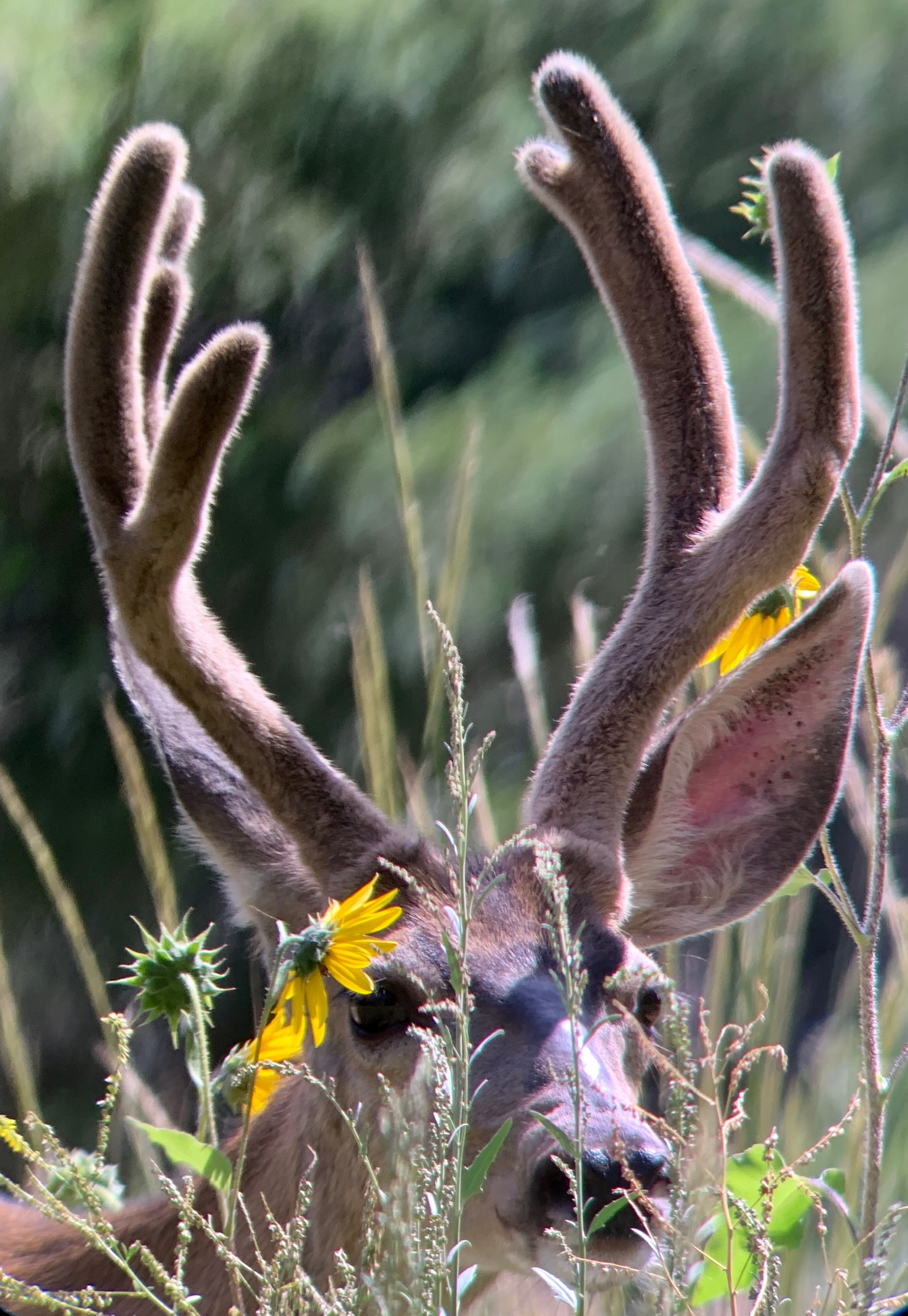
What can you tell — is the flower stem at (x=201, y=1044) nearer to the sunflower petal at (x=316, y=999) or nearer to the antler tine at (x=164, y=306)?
the sunflower petal at (x=316, y=999)

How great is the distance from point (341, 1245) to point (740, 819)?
2.12 ft

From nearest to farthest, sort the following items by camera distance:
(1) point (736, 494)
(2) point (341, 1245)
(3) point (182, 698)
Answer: (2) point (341, 1245) → (3) point (182, 698) → (1) point (736, 494)

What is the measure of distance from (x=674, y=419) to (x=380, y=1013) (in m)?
0.80

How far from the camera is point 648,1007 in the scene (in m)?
1.59

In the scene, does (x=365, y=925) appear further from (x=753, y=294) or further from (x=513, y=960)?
(x=753, y=294)

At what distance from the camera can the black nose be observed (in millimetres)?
1241

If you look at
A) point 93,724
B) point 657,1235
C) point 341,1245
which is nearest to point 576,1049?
point 657,1235

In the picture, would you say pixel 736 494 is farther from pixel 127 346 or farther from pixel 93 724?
pixel 93 724

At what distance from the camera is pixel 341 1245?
156 centimetres

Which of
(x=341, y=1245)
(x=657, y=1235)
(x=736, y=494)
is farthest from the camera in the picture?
(x=736, y=494)

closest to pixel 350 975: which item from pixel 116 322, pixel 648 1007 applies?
pixel 648 1007

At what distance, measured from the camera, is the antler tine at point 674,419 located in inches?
66.7

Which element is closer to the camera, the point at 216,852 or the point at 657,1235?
the point at 657,1235

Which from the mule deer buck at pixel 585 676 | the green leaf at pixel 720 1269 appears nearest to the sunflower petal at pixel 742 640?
the mule deer buck at pixel 585 676
